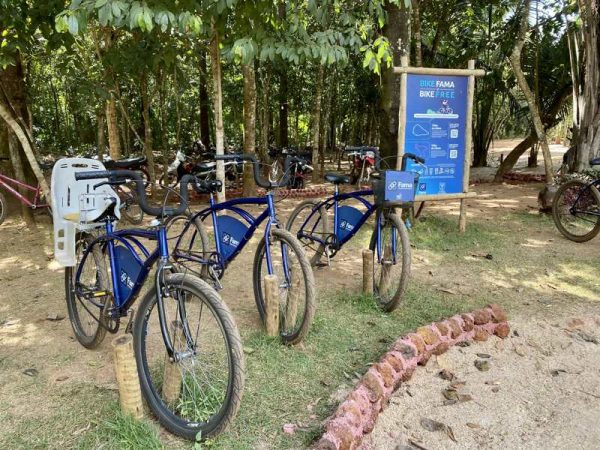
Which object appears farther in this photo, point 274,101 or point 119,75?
point 274,101

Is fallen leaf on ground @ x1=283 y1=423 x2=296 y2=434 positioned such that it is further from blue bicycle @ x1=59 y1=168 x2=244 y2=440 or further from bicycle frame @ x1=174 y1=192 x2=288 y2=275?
bicycle frame @ x1=174 y1=192 x2=288 y2=275

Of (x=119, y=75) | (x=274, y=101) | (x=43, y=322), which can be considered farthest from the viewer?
(x=274, y=101)

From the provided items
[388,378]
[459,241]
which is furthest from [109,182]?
[459,241]

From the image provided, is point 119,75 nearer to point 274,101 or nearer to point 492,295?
point 492,295

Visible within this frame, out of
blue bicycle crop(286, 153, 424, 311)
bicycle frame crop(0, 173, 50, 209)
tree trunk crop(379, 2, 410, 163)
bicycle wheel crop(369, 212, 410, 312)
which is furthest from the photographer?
bicycle frame crop(0, 173, 50, 209)

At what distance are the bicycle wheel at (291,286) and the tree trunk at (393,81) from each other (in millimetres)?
3020

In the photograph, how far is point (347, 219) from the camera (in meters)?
3.95

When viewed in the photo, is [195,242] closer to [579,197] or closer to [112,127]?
[579,197]

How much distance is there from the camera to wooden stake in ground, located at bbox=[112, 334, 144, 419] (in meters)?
2.05

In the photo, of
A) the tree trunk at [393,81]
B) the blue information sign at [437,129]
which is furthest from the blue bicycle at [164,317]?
the tree trunk at [393,81]

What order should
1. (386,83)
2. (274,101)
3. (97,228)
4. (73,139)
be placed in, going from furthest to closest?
(73,139) < (274,101) < (386,83) < (97,228)

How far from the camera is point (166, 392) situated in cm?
230

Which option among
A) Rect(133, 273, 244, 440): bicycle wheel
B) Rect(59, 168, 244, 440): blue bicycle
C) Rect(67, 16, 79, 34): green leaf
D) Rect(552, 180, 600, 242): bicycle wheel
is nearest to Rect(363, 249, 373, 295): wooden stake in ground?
Rect(59, 168, 244, 440): blue bicycle

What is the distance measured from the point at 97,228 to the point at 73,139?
18.9 meters
